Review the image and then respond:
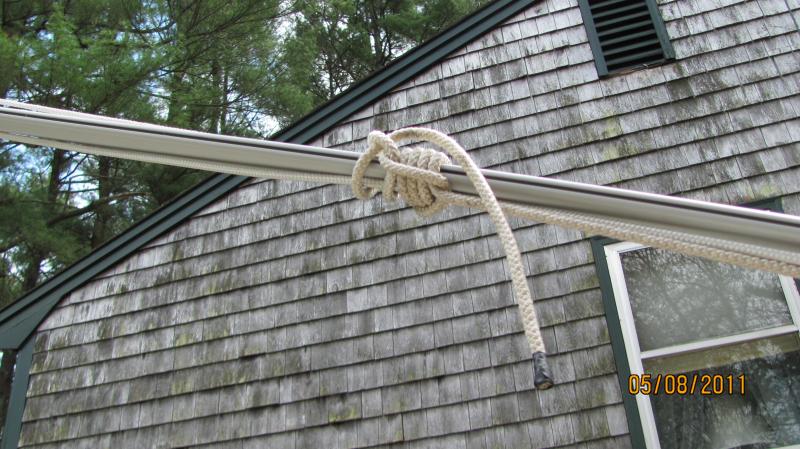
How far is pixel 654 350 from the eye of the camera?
331 centimetres

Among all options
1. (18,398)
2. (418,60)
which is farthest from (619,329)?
(18,398)

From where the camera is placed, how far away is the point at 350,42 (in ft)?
46.3

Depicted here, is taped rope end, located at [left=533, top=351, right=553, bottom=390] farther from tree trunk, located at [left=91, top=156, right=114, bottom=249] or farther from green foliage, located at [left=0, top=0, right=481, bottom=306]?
tree trunk, located at [left=91, top=156, right=114, bottom=249]

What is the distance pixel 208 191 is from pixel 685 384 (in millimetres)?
3055

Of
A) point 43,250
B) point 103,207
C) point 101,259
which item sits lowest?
point 101,259

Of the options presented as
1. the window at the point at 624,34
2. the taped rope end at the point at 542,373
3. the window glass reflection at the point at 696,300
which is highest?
the window at the point at 624,34

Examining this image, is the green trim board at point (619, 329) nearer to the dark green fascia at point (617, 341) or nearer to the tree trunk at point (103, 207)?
the dark green fascia at point (617, 341)

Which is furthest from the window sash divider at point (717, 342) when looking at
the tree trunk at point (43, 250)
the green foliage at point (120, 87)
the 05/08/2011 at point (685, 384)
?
the tree trunk at point (43, 250)

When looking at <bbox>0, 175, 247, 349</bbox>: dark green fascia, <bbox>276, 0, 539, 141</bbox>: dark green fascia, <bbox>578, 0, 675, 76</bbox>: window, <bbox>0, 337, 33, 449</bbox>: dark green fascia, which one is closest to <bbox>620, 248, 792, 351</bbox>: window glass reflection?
<bbox>578, 0, 675, 76</bbox>: window

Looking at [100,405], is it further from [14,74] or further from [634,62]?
[14,74]

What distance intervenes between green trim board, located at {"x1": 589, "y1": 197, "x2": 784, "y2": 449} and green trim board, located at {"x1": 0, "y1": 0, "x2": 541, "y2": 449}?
1.65 m

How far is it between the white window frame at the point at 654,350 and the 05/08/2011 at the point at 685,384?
0.12 feet

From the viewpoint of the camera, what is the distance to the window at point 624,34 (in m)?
4.07

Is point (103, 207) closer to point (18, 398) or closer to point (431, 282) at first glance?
point (18, 398)
